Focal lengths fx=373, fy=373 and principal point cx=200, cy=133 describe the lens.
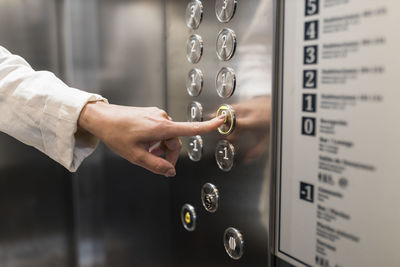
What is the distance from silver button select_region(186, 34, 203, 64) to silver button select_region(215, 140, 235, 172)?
147 mm

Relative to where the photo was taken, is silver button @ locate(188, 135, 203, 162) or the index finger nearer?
the index finger

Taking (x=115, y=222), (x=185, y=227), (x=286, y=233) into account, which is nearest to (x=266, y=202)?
(x=286, y=233)

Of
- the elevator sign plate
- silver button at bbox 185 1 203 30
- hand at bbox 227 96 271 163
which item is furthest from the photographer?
silver button at bbox 185 1 203 30

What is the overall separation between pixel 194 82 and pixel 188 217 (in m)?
0.25

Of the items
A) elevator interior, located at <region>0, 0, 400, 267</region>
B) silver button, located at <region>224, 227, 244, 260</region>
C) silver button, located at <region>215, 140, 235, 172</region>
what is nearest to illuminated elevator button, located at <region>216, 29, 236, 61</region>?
elevator interior, located at <region>0, 0, 400, 267</region>

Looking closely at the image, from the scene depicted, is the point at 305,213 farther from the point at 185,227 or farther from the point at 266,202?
the point at 185,227

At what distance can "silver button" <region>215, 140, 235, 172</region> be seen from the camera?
54 cm

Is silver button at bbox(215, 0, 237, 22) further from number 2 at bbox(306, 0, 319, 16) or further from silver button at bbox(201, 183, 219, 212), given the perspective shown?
silver button at bbox(201, 183, 219, 212)

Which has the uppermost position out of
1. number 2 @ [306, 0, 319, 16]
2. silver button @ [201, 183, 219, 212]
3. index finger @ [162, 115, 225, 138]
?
number 2 @ [306, 0, 319, 16]

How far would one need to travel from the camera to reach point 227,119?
20.9 inches

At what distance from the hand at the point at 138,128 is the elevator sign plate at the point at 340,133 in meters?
0.13

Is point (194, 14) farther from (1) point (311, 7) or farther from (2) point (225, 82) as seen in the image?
(1) point (311, 7)

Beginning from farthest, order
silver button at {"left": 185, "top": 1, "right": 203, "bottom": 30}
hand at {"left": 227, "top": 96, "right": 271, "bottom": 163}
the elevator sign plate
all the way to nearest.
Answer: silver button at {"left": 185, "top": 1, "right": 203, "bottom": 30} → hand at {"left": 227, "top": 96, "right": 271, "bottom": 163} → the elevator sign plate

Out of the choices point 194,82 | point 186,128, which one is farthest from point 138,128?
point 194,82
